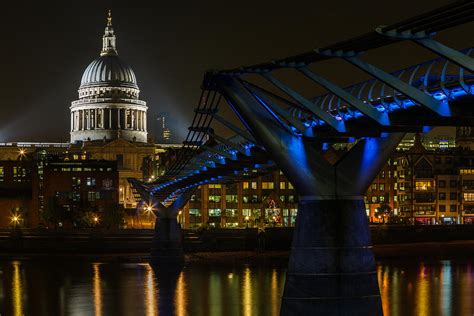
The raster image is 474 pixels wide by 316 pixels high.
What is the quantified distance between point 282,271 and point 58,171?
82.3 metres

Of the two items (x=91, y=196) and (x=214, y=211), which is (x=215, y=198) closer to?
(x=214, y=211)

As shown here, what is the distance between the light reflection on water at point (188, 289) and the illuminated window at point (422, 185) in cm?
4897

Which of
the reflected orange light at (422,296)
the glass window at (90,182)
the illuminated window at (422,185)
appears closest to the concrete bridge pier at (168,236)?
the reflected orange light at (422,296)

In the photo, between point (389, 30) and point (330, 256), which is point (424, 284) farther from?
point (389, 30)

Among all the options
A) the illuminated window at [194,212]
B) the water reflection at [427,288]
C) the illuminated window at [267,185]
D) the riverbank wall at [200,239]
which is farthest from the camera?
the illuminated window at [194,212]

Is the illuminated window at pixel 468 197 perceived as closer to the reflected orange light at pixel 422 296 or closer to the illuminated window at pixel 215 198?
the illuminated window at pixel 215 198

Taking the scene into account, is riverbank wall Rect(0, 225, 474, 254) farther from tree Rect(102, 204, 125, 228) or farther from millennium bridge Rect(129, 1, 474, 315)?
millennium bridge Rect(129, 1, 474, 315)

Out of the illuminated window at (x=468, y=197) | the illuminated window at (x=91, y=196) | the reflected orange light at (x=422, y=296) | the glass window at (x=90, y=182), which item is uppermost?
the glass window at (x=90, y=182)

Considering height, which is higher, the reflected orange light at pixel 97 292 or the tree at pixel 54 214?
the tree at pixel 54 214

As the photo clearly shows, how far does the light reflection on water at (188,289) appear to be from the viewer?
58062mm

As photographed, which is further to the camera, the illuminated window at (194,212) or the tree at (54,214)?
the illuminated window at (194,212)

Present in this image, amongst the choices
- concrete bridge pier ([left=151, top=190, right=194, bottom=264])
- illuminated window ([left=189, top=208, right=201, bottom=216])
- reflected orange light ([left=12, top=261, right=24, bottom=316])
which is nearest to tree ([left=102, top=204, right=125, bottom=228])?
illuminated window ([left=189, top=208, right=201, bottom=216])

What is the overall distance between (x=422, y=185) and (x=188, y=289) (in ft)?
250

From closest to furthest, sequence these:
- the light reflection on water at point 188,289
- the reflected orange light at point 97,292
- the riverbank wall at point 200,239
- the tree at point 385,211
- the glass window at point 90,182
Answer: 1. the light reflection on water at point 188,289
2. the reflected orange light at point 97,292
3. the riverbank wall at point 200,239
4. the tree at point 385,211
5. the glass window at point 90,182
